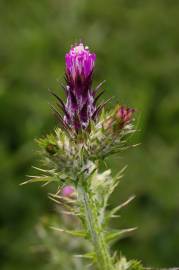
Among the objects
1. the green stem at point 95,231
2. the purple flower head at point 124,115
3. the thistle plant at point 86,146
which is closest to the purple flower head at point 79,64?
the thistle plant at point 86,146

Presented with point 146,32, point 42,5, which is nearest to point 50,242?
point 146,32

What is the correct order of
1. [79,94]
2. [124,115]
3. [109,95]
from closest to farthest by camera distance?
1. [124,115]
2. [79,94]
3. [109,95]

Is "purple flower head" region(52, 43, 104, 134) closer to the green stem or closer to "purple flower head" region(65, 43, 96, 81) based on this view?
"purple flower head" region(65, 43, 96, 81)

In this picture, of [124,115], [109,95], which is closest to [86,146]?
[124,115]

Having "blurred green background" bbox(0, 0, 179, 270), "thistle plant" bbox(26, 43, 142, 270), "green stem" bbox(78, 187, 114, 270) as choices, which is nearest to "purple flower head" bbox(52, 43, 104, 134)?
"thistle plant" bbox(26, 43, 142, 270)

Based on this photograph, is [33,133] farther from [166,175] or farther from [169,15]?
[169,15]

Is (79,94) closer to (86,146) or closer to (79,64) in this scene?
(79,64)

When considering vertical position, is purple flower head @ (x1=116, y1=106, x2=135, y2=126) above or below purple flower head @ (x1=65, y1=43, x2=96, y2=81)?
below
